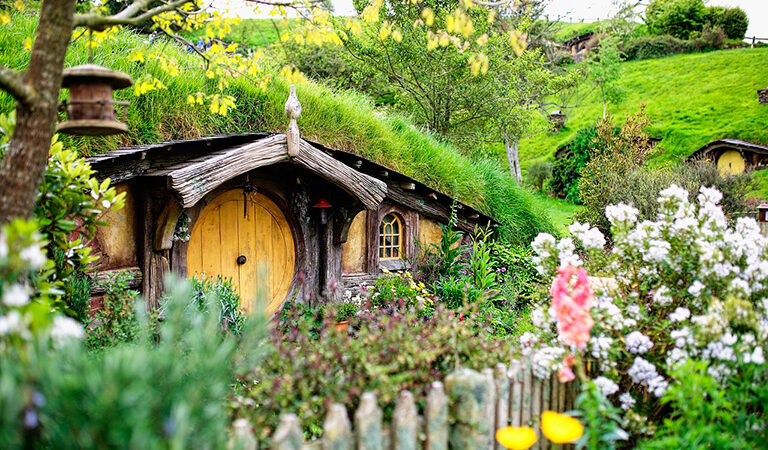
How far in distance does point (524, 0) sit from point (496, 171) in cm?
873

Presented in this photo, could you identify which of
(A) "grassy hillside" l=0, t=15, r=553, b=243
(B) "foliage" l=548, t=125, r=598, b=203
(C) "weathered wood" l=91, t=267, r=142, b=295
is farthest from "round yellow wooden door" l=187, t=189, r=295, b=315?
(B) "foliage" l=548, t=125, r=598, b=203

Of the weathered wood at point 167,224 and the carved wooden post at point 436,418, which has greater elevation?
the weathered wood at point 167,224

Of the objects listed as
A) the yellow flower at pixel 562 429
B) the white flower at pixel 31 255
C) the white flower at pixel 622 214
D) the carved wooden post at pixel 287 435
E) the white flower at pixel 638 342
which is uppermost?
the white flower at pixel 622 214

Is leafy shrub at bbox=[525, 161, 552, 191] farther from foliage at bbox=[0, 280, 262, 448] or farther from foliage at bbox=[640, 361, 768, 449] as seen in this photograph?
foliage at bbox=[0, 280, 262, 448]

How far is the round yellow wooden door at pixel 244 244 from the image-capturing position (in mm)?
6719

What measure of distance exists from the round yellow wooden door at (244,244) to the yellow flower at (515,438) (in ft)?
13.6

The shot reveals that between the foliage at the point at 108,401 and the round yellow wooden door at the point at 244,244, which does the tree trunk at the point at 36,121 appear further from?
the round yellow wooden door at the point at 244,244

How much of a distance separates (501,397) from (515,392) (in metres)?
0.15

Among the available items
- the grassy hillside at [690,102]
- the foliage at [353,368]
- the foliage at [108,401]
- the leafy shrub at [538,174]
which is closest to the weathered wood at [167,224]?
the foliage at [353,368]

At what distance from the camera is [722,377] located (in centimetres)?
327

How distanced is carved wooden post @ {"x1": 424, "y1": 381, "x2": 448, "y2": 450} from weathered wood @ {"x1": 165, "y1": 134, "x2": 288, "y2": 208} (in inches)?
139

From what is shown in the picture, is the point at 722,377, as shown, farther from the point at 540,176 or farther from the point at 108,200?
the point at 540,176

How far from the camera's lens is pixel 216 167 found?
5.52 meters

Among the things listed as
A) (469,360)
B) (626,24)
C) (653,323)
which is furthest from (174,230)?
(626,24)
